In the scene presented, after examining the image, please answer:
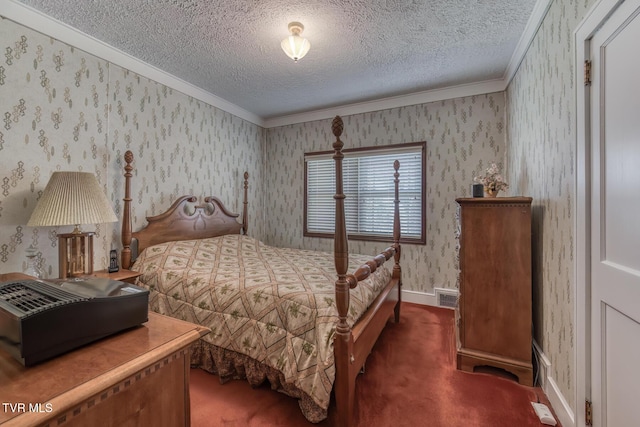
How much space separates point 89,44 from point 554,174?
3667 millimetres

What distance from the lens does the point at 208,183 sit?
11.6ft

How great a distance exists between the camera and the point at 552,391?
Result: 1.74m

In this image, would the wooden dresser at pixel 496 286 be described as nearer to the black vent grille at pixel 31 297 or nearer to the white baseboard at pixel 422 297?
the white baseboard at pixel 422 297

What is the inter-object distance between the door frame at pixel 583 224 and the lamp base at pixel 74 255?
10.3 feet

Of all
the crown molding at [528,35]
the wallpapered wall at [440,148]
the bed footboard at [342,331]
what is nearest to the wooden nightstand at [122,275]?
the bed footboard at [342,331]

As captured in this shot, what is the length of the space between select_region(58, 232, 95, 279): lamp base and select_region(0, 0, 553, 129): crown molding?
1.55 meters

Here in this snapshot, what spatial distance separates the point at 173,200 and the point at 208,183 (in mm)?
537

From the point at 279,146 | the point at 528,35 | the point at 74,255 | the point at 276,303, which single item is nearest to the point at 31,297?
the point at 276,303

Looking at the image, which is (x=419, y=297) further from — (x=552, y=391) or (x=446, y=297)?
(x=552, y=391)

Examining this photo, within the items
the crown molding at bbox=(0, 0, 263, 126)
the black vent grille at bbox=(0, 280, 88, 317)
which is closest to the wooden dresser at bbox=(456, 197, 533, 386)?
the black vent grille at bbox=(0, 280, 88, 317)

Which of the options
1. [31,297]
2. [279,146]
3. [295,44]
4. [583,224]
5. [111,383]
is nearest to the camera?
[111,383]

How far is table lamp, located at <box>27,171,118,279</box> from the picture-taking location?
177 cm

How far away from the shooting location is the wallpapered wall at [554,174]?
1547 millimetres

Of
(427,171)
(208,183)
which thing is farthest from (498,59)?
(208,183)
